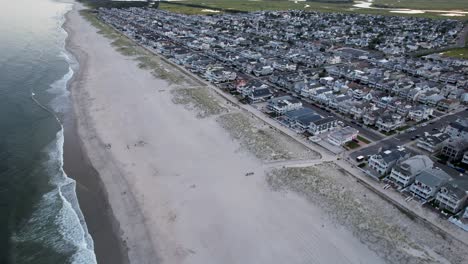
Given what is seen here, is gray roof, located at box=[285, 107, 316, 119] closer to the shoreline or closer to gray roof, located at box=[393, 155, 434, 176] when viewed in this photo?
gray roof, located at box=[393, 155, 434, 176]

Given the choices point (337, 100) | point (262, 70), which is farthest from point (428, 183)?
point (262, 70)

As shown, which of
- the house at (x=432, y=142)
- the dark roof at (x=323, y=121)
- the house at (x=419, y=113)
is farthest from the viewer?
the house at (x=419, y=113)

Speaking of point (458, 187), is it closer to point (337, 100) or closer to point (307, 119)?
point (307, 119)

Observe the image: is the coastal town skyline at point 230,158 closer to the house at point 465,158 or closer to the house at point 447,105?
the house at point 465,158

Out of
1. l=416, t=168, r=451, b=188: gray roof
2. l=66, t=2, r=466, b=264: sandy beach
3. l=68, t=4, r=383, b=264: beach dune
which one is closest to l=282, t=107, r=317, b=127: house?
l=66, t=2, r=466, b=264: sandy beach

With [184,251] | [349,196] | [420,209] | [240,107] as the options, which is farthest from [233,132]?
[420,209]

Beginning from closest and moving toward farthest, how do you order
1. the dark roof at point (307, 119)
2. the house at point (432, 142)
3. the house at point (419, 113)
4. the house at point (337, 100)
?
the house at point (432, 142) < the dark roof at point (307, 119) < the house at point (419, 113) < the house at point (337, 100)

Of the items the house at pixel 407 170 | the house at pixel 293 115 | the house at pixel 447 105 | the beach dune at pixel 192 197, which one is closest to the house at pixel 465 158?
the house at pixel 407 170
